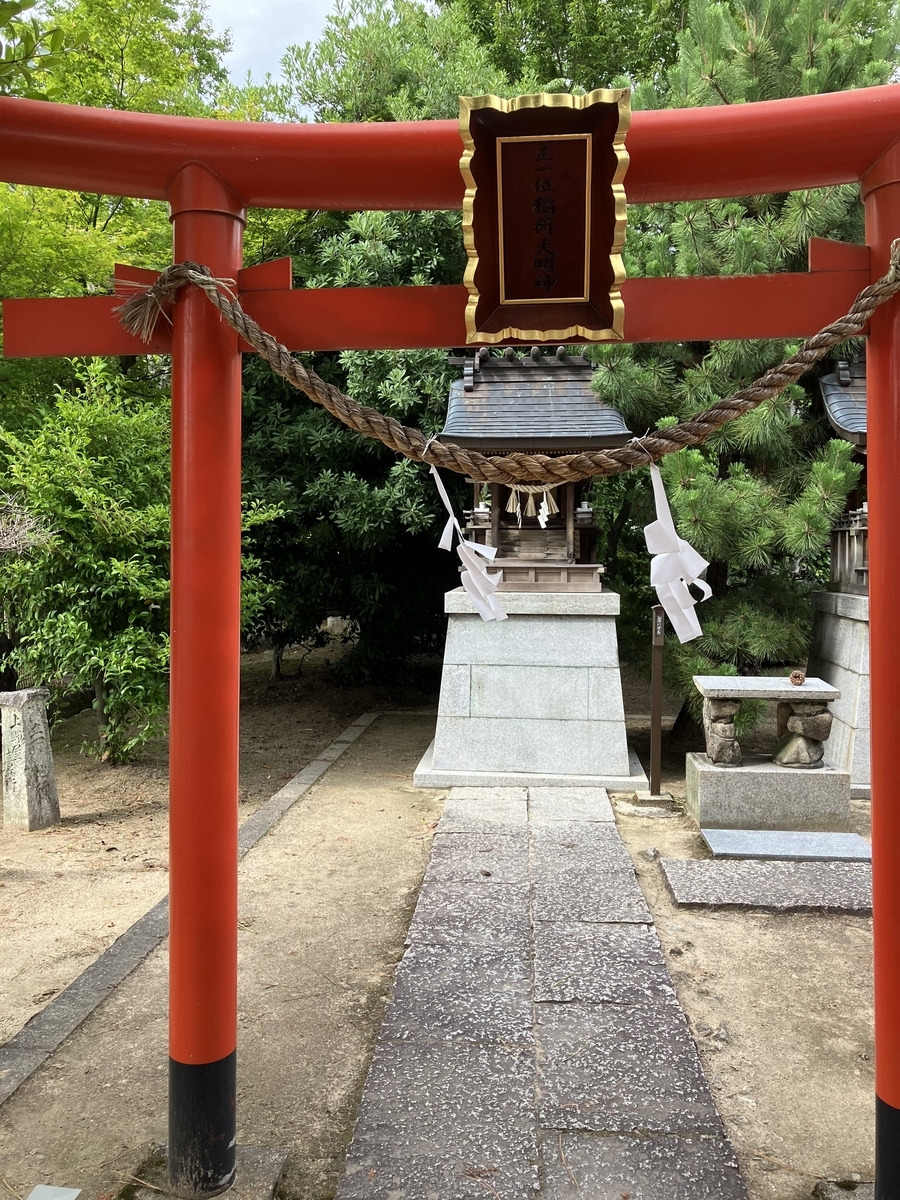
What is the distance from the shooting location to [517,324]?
2342mm

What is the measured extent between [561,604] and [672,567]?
4573mm

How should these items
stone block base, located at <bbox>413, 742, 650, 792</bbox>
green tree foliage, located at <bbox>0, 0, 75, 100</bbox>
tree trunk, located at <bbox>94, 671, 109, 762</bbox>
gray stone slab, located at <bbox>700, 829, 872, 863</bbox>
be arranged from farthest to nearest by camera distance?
1. tree trunk, located at <bbox>94, 671, 109, 762</bbox>
2. stone block base, located at <bbox>413, 742, 650, 792</bbox>
3. gray stone slab, located at <bbox>700, 829, 872, 863</bbox>
4. green tree foliage, located at <bbox>0, 0, 75, 100</bbox>

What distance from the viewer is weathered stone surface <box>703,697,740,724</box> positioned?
5.93m

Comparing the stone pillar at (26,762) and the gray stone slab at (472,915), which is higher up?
the stone pillar at (26,762)

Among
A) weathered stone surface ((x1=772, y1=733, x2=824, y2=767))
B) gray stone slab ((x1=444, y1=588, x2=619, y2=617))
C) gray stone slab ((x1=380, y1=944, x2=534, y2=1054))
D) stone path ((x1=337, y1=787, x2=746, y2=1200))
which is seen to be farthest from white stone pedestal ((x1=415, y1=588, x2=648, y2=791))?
gray stone slab ((x1=380, y1=944, x2=534, y2=1054))

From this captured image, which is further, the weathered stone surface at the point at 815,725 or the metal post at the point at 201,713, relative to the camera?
the weathered stone surface at the point at 815,725

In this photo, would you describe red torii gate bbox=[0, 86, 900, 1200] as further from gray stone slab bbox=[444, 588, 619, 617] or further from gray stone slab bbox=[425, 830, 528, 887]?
gray stone slab bbox=[444, 588, 619, 617]

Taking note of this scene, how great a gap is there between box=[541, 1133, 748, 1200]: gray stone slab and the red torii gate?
16.4 inches

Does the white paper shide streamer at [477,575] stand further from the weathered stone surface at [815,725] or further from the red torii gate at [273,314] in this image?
the weathered stone surface at [815,725]

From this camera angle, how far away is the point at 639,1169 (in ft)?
7.68

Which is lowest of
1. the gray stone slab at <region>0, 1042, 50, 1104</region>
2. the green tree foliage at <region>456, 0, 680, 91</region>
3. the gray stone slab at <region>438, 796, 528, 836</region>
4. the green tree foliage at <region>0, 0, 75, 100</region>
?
the gray stone slab at <region>0, 1042, 50, 1104</region>

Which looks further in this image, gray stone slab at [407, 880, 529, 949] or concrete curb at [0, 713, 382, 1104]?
gray stone slab at [407, 880, 529, 949]

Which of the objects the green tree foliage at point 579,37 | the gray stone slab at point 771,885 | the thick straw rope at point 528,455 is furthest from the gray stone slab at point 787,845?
the green tree foliage at point 579,37

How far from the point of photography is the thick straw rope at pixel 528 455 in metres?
2.10
